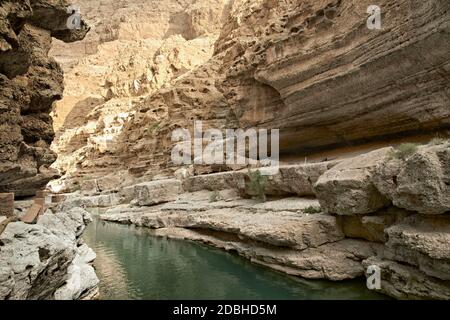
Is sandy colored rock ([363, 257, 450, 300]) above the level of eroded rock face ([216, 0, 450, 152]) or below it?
below

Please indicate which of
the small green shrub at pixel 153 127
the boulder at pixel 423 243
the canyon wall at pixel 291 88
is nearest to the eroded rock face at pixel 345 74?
the canyon wall at pixel 291 88

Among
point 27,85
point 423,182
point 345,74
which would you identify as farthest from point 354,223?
point 27,85

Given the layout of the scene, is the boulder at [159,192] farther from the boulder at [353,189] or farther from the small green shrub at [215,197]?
the boulder at [353,189]

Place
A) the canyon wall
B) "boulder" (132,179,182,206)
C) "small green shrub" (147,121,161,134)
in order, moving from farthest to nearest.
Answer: "small green shrub" (147,121,161,134) → "boulder" (132,179,182,206) → the canyon wall

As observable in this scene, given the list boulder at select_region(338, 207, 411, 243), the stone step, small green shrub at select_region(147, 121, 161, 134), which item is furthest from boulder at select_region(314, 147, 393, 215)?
small green shrub at select_region(147, 121, 161, 134)

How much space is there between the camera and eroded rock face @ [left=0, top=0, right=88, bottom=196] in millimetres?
6215

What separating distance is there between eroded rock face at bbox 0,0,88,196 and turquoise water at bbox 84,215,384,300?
148 inches

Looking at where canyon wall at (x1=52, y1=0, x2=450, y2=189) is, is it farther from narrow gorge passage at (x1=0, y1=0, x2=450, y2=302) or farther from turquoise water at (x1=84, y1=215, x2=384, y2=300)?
turquoise water at (x1=84, y1=215, x2=384, y2=300)

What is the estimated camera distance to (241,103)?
22562 mm

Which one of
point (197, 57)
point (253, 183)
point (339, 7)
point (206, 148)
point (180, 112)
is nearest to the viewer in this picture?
point (253, 183)

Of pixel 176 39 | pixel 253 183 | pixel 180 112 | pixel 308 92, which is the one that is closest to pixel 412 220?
pixel 253 183

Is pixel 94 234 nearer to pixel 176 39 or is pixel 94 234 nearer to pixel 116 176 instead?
pixel 116 176

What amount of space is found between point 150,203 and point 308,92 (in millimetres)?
11645
